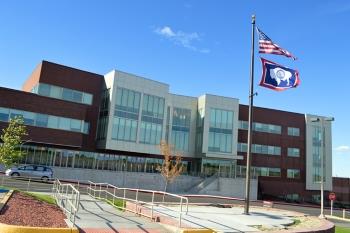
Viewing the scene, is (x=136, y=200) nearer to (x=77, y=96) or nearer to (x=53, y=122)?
(x=53, y=122)

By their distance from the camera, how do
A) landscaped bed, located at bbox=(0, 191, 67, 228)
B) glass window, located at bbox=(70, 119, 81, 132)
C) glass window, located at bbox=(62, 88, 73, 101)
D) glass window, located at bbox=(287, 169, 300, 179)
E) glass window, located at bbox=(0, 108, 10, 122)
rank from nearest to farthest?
1. landscaped bed, located at bbox=(0, 191, 67, 228)
2. glass window, located at bbox=(0, 108, 10, 122)
3. glass window, located at bbox=(70, 119, 81, 132)
4. glass window, located at bbox=(62, 88, 73, 101)
5. glass window, located at bbox=(287, 169, 300, 179)

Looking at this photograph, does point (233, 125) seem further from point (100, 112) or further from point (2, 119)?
point (2, 119)

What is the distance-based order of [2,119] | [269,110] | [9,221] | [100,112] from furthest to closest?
[269,110], [100,112], [2,119], [9,221]

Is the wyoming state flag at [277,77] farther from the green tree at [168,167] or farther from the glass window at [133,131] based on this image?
the glass window at [133,131]

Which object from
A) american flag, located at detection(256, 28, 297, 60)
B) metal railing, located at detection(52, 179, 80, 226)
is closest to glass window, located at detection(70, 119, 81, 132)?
metal railing, located at detection(52, 179, 80, 226)

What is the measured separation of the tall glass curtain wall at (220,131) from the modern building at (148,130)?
142 millimetres

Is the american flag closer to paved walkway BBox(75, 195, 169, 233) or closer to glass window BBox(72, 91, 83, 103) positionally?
paved walkway BBox(75, 195, 169, 233)

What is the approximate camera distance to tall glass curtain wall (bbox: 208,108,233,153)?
56.6 m

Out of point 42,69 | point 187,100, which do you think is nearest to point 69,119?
point 42,69

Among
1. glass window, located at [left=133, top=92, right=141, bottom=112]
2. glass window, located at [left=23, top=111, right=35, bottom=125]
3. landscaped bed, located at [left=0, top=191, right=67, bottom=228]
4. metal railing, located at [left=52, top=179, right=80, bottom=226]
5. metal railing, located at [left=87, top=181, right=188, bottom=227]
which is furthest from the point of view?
glass window, located at [left=133, top=92, right=141, bottom=112]

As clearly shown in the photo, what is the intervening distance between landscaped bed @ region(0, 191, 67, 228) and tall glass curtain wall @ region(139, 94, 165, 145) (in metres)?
35.1

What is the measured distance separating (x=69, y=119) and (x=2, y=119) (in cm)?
714

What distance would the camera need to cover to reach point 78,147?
4688cm

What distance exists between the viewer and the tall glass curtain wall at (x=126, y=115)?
4831 centimetres
